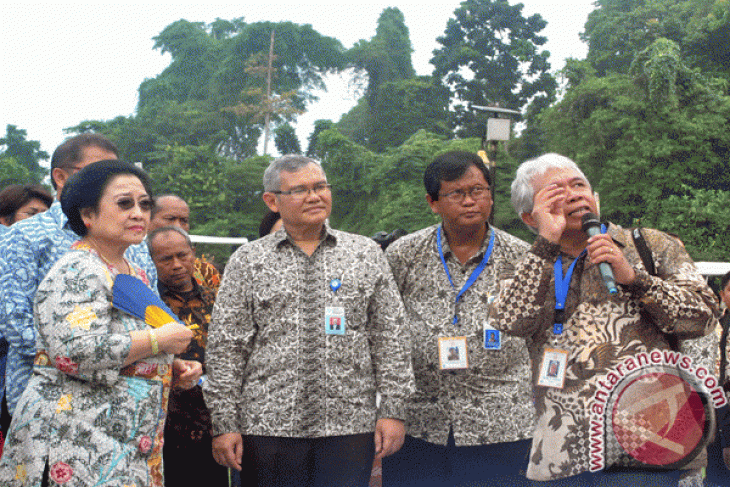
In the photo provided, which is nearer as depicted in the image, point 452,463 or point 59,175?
point 452,463

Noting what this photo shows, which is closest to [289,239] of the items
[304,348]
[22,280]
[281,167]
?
[281,167]

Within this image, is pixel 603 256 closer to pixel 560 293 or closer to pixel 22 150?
pixel 560 293

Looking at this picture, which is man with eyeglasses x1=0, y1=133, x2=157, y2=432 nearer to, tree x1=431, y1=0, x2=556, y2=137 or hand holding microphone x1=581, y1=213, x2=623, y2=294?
hand holding microphone x1=581, y1=213, x2=623, y2=294

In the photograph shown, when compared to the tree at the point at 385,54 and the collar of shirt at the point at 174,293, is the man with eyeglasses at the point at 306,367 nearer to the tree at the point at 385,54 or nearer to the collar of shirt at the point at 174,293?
the collar of shirt at the point at 174,293

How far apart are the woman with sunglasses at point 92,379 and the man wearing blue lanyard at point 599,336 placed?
4.34ft

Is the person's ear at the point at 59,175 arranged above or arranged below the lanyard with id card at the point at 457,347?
above

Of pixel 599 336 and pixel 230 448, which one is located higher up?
pixel 599 336

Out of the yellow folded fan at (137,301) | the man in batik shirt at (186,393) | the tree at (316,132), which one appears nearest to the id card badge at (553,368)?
the yellow folded fan at (137,301)

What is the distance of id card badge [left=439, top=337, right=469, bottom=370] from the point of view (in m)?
3.38

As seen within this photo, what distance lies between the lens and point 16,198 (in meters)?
5.35

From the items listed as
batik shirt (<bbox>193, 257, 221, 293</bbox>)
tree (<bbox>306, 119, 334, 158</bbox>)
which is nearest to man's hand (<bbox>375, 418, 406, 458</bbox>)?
batik shirt (<bbox>193, 257, 221, 293</bbox>)

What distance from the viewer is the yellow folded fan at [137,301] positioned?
2.62 metres

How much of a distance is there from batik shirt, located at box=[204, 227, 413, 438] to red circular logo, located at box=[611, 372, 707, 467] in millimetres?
1072

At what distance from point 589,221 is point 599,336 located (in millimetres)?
411
